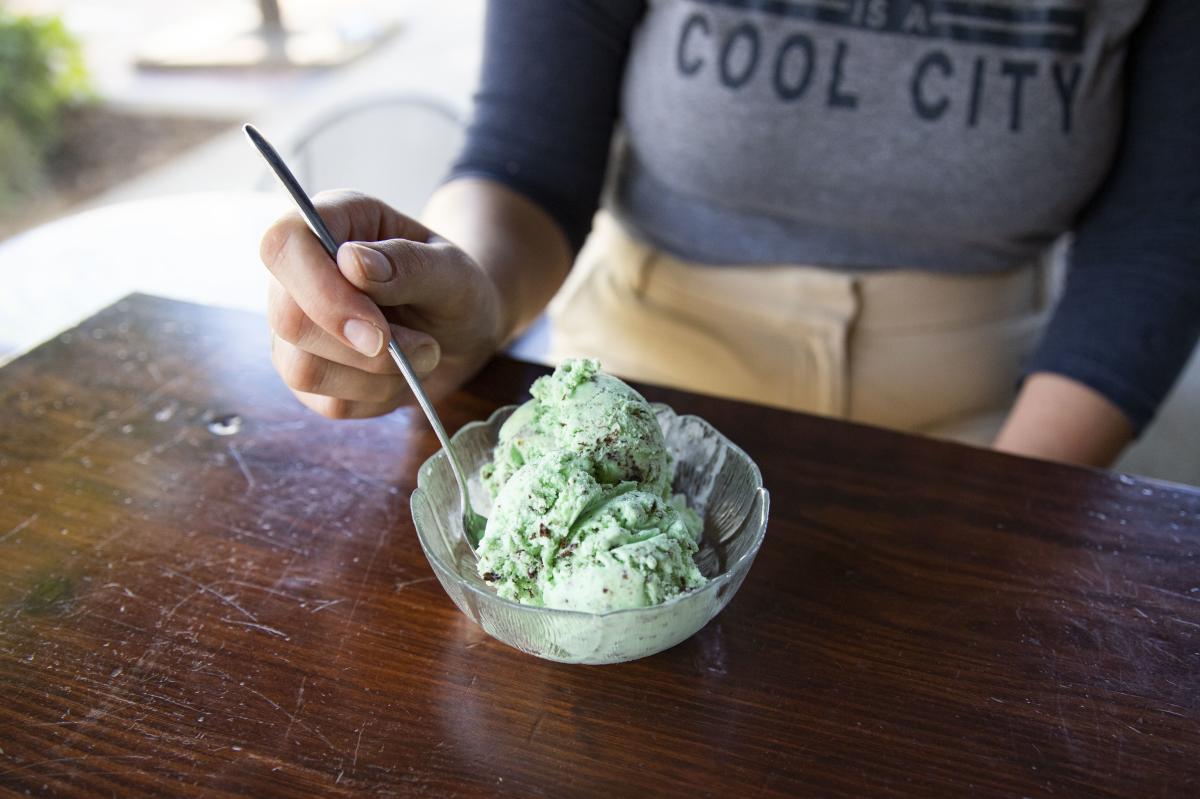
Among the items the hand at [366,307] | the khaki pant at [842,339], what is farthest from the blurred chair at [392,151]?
the hand at [366,307]

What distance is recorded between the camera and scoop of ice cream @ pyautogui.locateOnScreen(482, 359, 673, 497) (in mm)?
586

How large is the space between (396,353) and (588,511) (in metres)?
0.18

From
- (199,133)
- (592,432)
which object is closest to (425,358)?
(592,432)

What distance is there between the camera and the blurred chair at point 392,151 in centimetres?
149

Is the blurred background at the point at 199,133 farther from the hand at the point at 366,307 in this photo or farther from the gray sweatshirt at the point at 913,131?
the hand at the point at 366,307

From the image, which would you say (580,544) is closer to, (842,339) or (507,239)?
(507,239)

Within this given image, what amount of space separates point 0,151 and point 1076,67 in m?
2.76

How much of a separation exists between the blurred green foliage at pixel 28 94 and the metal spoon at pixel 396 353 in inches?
98.6

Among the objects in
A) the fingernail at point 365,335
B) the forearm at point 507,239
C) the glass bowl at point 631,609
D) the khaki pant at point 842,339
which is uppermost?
the fingernail at point 365,335

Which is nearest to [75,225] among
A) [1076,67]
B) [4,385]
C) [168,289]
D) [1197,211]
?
[168,289]

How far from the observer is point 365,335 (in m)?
0.60

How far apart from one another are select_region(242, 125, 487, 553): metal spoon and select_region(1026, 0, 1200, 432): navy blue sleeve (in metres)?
0.66

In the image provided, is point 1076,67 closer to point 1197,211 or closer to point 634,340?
point 1197,211

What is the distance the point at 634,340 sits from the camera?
3.71ft
